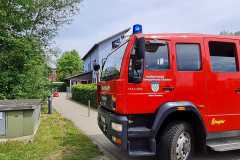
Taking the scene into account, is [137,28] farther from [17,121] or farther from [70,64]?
[70,64]

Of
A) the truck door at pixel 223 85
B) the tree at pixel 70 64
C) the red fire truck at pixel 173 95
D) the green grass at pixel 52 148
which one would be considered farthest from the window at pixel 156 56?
the tree at pixel 70 64

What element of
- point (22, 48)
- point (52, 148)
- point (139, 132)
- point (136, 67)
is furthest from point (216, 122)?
point (22, 48)

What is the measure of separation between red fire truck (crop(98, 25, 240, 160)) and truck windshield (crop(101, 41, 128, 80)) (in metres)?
Answer: 0.03

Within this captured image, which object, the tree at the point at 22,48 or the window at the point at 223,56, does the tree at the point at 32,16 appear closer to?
the tree at the point at 22,48

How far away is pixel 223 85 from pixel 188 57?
104 cm

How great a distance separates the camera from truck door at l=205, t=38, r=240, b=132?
6648mm

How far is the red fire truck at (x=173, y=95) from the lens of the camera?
600cm

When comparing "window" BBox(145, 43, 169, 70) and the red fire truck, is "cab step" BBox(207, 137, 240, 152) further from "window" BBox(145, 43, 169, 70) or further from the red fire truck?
"window" BBox(145, 43, 169, 70)

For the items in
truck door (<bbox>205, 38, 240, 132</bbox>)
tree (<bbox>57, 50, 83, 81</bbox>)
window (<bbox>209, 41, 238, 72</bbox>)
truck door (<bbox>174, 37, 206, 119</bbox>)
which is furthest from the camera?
tree (<bbox>57, 50, 83, 81</bbox>)

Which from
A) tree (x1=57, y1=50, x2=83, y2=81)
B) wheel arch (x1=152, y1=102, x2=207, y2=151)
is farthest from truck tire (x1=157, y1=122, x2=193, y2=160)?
tree (x1=57, y1=50, x2=83, y2=81)

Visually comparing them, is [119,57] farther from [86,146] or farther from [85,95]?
[85,95]

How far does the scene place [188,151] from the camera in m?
6.55

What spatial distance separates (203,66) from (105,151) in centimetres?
323

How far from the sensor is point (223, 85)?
677cm
